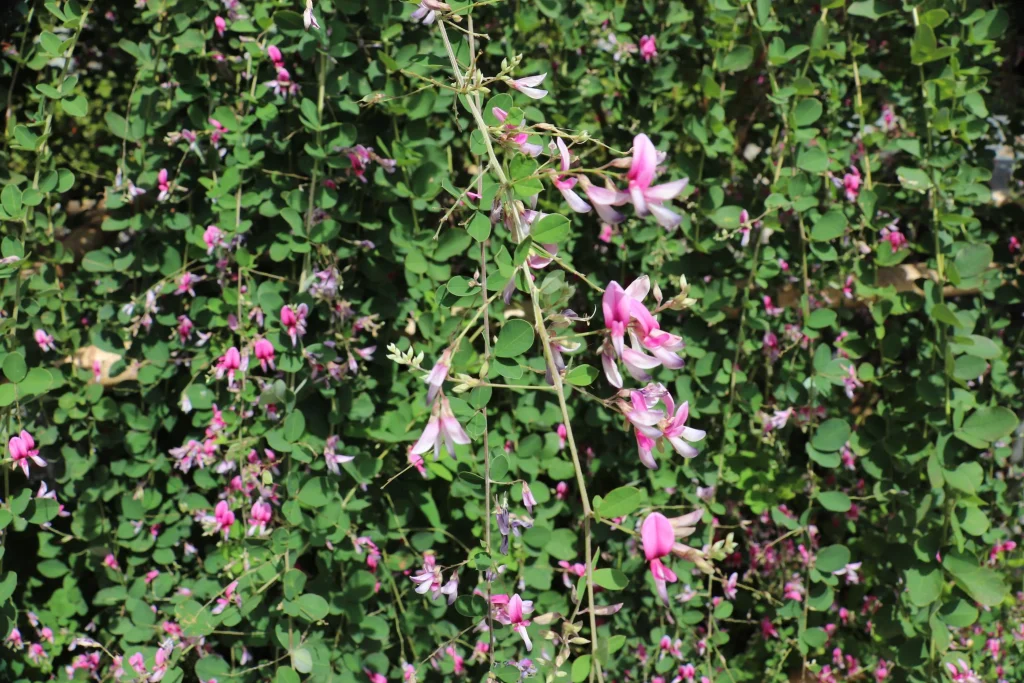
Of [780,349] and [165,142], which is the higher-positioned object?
[165,142]

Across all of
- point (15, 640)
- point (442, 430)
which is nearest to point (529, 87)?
point (442, 430)

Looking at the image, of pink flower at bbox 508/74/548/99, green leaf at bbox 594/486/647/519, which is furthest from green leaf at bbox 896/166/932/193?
green leaf at bbox 594/486/647/519

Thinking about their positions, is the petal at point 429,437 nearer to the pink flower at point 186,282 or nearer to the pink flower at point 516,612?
the pink flower at point 516,612

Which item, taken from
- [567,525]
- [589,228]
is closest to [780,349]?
[589,228]

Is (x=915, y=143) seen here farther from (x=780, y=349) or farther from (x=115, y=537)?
(x=115, y=537)

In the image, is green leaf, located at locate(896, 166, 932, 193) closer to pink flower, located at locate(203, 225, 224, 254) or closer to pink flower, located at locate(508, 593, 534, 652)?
pink flower, located at locate(508, 593, 534, 652)

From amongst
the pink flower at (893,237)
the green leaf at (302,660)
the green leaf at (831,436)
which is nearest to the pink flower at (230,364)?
the green leaf at (302,660)

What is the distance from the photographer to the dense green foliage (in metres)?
1.42

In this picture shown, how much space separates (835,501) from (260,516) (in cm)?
105

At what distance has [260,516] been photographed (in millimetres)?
1409

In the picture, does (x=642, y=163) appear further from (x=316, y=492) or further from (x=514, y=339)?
(x=316, y=492)

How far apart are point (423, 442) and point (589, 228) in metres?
1.00

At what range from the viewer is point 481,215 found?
0.90m

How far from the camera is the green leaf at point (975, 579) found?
1464mm
